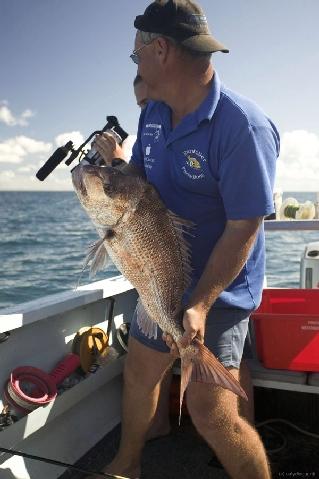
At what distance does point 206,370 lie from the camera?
7.27ft

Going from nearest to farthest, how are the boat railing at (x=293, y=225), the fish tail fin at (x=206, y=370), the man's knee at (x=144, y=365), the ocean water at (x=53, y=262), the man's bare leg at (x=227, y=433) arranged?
the fish tail fin at (x=206, y=370)
the man's bare leg at (x=227, y=433)
the man's knee at (x=144, y=365)
the boat railing at (x=293, y=225)
the ocean water at (x=53, y=262)

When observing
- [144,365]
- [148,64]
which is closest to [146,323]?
[144,365]

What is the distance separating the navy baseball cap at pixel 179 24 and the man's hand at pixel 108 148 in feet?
2.32

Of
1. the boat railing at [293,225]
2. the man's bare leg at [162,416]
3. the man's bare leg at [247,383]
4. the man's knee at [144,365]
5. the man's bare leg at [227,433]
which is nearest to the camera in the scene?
the man's bare leg at [227,433]

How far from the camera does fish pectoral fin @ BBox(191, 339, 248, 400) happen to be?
217 centimetres

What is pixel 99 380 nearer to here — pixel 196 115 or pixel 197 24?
pixel 196 115

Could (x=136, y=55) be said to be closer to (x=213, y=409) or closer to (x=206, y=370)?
(x=206, y=370)

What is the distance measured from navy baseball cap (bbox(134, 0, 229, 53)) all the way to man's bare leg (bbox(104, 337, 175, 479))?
64.4 inches

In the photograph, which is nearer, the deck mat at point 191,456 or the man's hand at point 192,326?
the man's hand at point 192,326

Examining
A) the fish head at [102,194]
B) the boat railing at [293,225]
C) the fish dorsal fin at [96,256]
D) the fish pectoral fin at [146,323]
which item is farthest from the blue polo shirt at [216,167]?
the boat railing at [293,225]

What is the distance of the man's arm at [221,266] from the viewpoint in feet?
7.41

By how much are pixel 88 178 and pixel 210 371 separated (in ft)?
3.36

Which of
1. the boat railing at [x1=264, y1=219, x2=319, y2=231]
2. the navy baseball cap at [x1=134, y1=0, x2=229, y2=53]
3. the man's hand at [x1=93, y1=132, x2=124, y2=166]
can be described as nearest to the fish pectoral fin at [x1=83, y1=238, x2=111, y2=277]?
the man's hand at [x1=93, y1=132, x2=124, y2=166]

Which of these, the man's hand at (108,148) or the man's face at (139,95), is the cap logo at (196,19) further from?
the man's face at (139,95)
